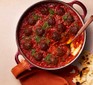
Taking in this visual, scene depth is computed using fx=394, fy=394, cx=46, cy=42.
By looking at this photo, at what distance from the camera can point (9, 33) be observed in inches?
74.5

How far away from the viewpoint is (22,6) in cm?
192

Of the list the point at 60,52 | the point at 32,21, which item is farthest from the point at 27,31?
the point at 60,52

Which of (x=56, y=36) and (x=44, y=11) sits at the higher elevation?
(x=44, y=11)

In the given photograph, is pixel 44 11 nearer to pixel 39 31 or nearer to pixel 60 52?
pixel 39 31

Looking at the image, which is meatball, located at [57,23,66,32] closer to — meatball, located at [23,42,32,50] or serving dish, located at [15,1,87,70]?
serving dish, located at [15,1,87,70]

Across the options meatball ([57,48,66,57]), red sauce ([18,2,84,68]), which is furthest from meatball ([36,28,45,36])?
meatball ([57,48,66,57])

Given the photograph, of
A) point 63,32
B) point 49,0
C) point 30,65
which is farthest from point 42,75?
point 49,0

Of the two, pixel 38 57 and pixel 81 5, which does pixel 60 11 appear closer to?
pixel 81 5

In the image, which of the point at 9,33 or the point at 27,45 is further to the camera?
the point at 9,33

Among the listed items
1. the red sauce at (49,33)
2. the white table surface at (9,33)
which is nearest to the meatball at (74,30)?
the red sauce at (49,33)

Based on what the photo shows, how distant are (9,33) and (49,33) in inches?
8.1

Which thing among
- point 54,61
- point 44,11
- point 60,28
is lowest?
point 54,61

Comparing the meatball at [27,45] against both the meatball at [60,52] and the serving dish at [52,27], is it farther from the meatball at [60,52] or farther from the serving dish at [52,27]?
the meatball at [60,52]

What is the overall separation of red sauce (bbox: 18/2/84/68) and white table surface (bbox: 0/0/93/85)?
9 cm
